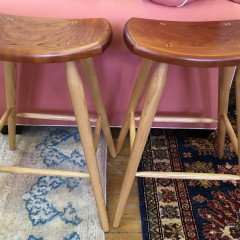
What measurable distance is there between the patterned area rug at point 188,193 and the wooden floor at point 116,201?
2cm

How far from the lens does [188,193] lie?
3.26ft

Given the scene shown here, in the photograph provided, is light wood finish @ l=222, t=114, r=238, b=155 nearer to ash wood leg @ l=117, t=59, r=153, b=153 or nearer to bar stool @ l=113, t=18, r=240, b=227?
bar stool @ l=113, t=18, r=240, b=227

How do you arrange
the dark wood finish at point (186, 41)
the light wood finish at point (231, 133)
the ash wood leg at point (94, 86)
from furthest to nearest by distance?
the light wood finish at point (231, 133) → the ash wood leg at point (94, 86) → the dark wood finish at point (186, 41)

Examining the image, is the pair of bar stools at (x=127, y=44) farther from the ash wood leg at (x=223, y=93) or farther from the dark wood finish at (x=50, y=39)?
the ash wood leg at (x=223, y=93)

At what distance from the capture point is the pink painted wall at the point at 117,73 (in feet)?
2.72

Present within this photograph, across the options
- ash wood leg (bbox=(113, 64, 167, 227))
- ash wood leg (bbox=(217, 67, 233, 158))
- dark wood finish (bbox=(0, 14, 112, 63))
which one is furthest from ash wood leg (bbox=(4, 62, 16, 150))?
ash wood leg (bbox=(217, 67, 233, 158))

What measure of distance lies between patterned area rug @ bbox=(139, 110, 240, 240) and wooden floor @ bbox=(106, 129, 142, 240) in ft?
0.07

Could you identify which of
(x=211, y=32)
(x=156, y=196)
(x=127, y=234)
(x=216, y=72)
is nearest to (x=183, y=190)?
(x=156, y=196)

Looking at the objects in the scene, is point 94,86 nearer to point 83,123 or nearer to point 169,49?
point 83,123

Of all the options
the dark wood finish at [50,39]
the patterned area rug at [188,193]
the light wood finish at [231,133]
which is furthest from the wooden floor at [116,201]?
the dark wood finish at [50,39]

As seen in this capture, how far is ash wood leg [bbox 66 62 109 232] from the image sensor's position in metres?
0.65

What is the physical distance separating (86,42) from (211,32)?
296 millimetres

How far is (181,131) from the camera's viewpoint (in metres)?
1.25

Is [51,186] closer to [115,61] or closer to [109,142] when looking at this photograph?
[109,142]
